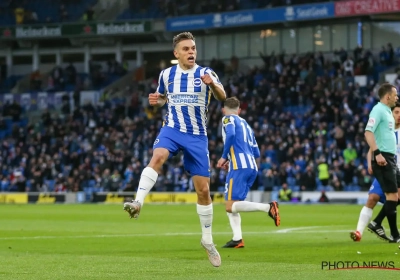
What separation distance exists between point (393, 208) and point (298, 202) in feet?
70.9

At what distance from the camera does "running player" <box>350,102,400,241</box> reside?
14.4 meters

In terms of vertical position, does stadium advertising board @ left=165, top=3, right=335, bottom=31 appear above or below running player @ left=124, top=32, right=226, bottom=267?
above

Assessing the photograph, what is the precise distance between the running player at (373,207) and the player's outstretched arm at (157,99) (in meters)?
4.66

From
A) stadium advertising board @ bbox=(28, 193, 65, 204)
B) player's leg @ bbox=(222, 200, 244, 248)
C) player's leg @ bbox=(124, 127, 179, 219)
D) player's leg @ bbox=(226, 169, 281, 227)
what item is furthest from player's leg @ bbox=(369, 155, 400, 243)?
stadium advertising board @ bbox=(28, 193, 65, 204)

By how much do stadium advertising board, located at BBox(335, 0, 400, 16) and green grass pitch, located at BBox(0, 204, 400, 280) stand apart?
23.2m

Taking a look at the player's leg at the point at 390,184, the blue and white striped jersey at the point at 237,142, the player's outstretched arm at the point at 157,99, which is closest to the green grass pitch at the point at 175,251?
the player's leg at the point at 390,184

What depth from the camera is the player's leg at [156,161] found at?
9859mm

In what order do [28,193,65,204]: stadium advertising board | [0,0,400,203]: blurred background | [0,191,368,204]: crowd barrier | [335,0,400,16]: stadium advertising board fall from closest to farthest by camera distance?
[0,191,368,204]: crowd barrier
[0,0,400,203]: blurred background
[28,193,65,204]: stadium advertising board
[335,0,400,16]: stadium advertising board

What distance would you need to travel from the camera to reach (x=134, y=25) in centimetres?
5572

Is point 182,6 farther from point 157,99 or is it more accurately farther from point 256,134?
point 157,99

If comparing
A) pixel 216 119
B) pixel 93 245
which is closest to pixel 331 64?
pixel 216 119

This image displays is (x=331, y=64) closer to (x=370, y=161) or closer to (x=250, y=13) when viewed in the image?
(x=250, y=13)

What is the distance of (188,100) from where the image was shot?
1052 centimetres

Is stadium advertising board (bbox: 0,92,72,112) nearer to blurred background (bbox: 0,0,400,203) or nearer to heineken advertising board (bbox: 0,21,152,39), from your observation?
blurred background (bbox: 0,0,400,203)
